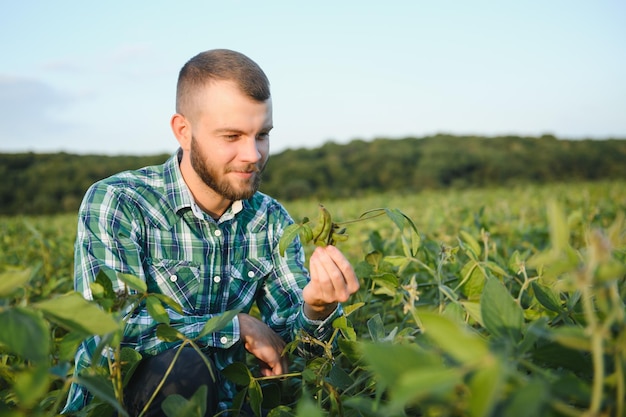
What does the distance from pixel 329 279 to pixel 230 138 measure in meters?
0.56

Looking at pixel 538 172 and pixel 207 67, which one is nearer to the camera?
pixel 207 67

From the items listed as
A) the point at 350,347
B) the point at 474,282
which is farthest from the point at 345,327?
the point at 474,282

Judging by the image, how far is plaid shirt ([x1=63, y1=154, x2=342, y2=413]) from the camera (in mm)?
1151

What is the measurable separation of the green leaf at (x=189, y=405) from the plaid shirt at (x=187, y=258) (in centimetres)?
53

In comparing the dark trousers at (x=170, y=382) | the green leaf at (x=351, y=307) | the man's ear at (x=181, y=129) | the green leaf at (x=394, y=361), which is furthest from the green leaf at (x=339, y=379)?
the man's ear at (x=181, y=129)

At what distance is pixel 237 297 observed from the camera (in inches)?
56.2

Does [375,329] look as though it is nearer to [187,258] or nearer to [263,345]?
[263,345]

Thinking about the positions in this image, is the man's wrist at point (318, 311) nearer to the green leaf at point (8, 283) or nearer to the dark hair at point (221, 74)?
the dark hair at point (221, 74)

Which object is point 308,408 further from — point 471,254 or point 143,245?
point 143,245

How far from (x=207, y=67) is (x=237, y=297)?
65 cm

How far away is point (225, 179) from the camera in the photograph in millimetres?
1383

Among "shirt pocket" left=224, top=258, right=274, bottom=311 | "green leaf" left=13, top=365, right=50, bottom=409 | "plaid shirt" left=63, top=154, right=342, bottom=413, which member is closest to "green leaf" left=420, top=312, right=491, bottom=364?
"green leaf" left=13, top=365, right=50, bottom=409

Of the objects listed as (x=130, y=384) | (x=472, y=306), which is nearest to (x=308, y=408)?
(x=472, y=306)

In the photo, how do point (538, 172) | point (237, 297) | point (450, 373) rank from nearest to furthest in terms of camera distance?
point (450, 373) → point (237, 297) → point (538, 172)
